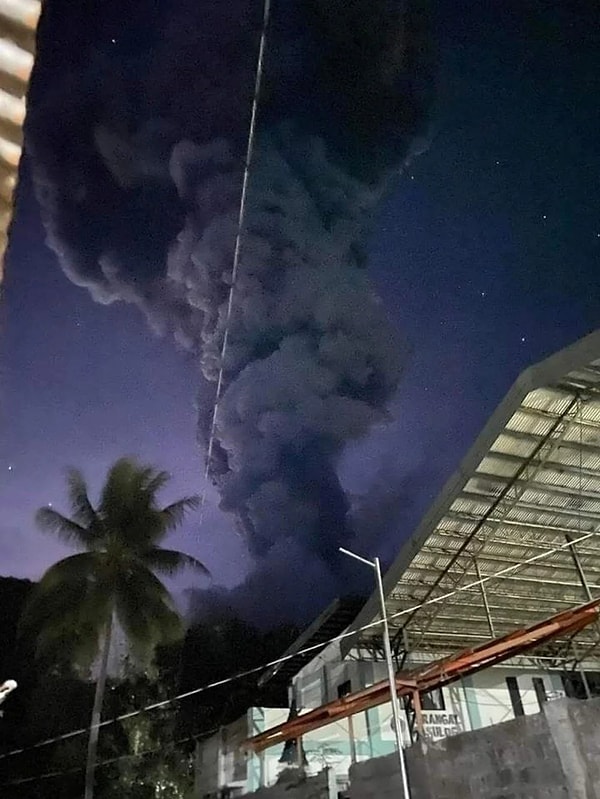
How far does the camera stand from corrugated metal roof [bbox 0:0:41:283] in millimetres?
1029

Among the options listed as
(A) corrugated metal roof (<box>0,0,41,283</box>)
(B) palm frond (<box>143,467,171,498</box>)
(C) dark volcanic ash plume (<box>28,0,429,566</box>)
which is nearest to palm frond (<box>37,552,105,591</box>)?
(B) palm frond (<box>143,467,171,498</box>)

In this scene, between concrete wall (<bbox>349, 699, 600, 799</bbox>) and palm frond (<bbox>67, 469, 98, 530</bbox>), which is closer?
palm frond (<bbox>67, 469, 98, 530</bbox>)

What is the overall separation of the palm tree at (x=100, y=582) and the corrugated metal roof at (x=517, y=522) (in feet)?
15.0

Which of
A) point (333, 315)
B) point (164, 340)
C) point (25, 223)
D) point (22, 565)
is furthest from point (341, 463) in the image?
point (25, 223)

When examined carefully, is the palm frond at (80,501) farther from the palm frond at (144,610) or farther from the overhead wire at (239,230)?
the overhead wire at (239,230)

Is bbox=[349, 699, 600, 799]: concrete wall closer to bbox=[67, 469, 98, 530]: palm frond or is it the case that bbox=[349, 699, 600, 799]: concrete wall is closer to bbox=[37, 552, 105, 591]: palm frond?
bbox=[37, 552, 105, 591]: palm frond

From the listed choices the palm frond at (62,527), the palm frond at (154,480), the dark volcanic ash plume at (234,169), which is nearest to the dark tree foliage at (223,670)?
the palm frond at (154,480)

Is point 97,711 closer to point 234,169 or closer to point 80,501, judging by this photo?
point 80,501

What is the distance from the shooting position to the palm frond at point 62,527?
4738mm

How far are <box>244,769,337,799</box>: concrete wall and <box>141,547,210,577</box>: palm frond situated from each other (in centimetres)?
230

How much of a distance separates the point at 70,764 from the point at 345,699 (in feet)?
12.2

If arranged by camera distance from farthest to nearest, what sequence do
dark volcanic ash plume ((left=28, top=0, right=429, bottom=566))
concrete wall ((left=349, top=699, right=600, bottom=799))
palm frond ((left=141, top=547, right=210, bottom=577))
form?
concrete wall ((left=349, top=699, right=600, bottom=799)), palm frond ((left=141, top=547, right=210, bottom=577)), dark volcanic ash plume ((left=28, top=0, right=429, bottom=566))

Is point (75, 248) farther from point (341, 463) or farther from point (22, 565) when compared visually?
A: point (341, 463)

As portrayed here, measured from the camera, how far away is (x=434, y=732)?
7.79m
